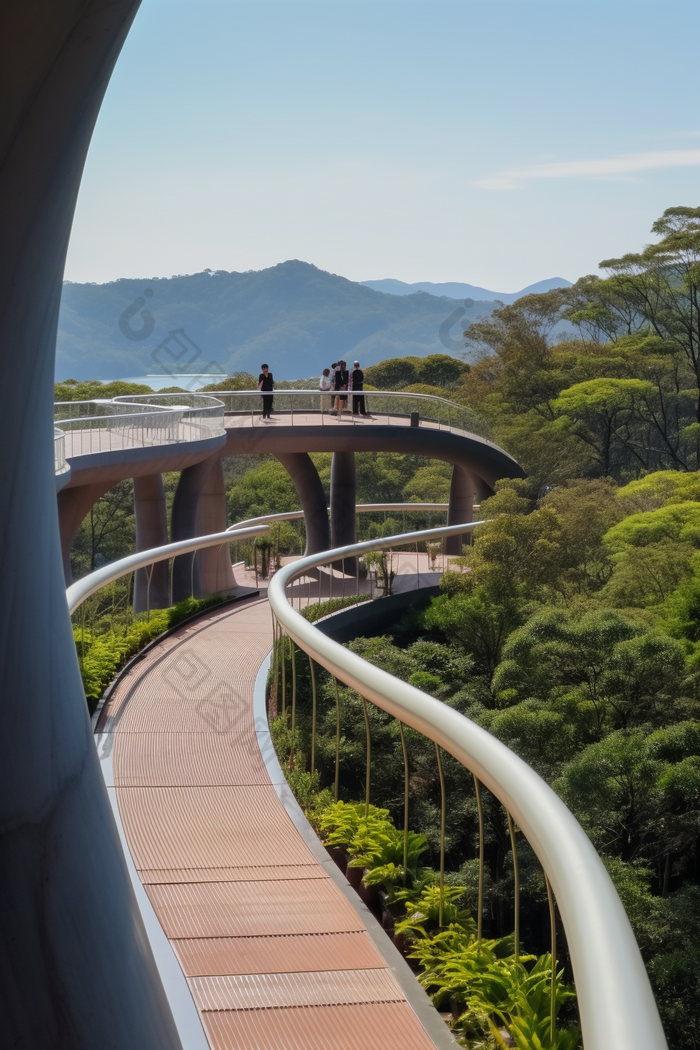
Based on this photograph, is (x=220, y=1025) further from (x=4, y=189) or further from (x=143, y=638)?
(x=143, y=638)

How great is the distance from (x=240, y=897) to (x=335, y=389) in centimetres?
2665

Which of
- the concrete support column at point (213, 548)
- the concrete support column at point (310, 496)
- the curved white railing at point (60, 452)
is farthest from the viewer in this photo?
the concrete support column at point (310, 496)

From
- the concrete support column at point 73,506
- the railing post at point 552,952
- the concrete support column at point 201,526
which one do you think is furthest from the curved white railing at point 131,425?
the railing post at point 552,952

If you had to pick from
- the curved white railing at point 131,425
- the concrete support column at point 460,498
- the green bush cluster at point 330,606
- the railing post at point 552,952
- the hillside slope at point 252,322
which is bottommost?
the green bush cluster at point 330,606

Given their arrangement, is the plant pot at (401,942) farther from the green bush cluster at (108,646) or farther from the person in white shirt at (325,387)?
the person in white shirt at (325,387)

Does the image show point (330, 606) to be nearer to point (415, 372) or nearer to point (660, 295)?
point (660, 295)

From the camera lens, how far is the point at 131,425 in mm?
19562

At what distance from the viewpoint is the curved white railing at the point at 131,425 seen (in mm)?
18797

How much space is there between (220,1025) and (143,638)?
275 inches

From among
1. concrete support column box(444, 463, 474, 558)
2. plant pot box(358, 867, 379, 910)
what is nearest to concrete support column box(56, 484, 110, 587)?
concrete support column box(444, 463, 474, 558)

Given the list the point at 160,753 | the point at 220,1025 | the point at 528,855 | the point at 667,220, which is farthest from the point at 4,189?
the point at 667,220

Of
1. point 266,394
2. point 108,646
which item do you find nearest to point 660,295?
point 266,394

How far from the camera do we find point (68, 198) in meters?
1.93

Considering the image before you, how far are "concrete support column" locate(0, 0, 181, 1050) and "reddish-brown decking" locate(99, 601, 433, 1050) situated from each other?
83 centimetres
